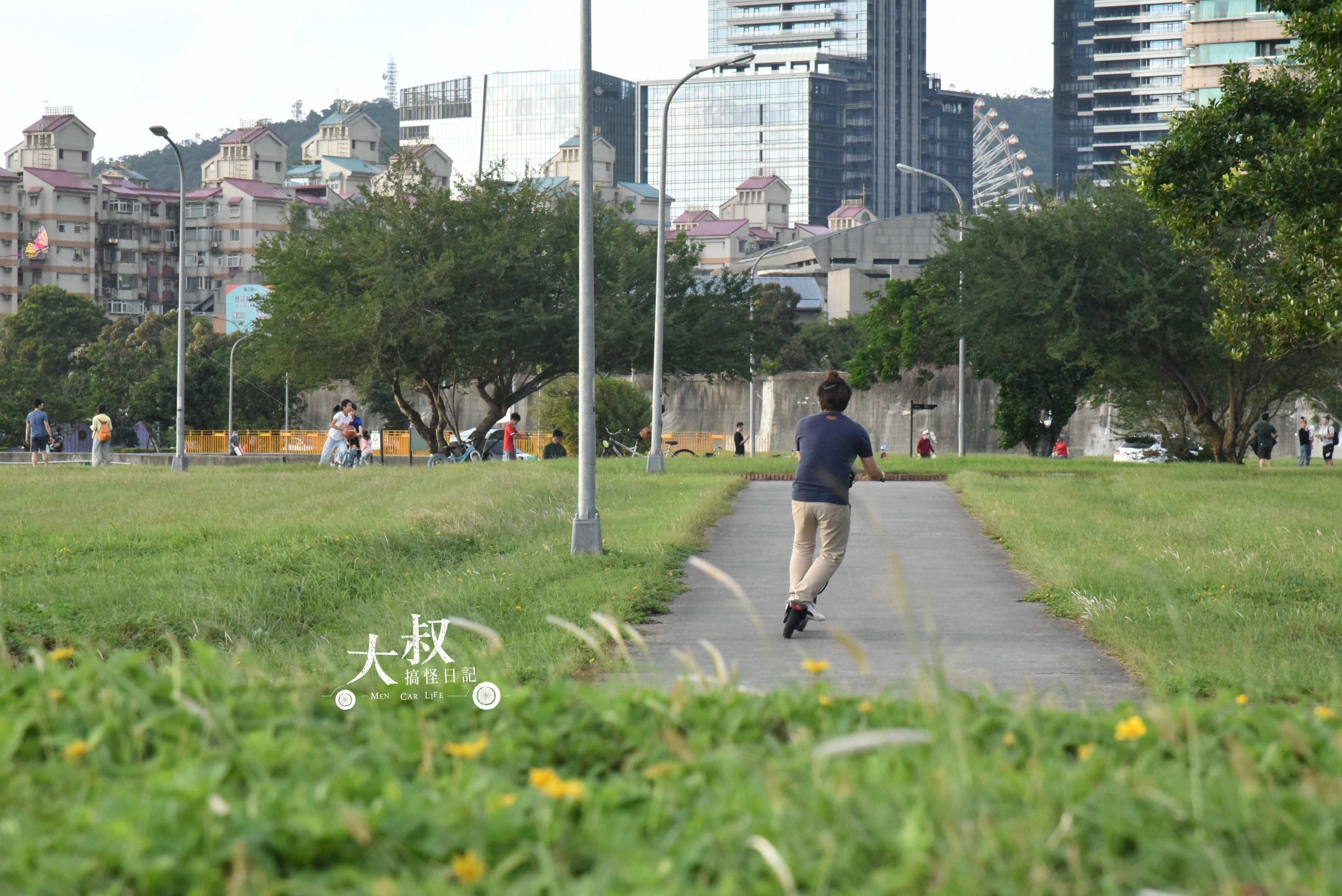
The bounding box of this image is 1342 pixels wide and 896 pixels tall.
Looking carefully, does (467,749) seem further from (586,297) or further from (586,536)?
(586,297)

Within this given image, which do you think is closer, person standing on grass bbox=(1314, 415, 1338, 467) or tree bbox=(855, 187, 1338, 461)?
tree bbox=(855, 187, 1338, 461)

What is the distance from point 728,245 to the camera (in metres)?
168

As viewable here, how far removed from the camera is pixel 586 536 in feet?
48.9

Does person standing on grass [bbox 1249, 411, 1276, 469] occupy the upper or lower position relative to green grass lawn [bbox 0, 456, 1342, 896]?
upper

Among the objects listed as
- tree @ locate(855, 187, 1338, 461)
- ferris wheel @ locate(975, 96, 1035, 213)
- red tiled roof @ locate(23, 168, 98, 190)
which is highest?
ferris wheel @ locate(975, 96, 1035, 213)

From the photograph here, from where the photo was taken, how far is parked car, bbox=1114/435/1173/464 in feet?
179

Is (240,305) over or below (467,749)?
over

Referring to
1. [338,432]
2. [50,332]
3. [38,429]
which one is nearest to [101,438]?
[38,429]

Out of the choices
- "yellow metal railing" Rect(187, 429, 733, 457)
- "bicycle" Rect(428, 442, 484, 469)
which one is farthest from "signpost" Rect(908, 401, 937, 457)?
"bicycle" Rect(428, 442, 484, 469)

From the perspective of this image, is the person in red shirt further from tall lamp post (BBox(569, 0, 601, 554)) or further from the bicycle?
tall lamp post (BBox(569, 0, 601, 554))

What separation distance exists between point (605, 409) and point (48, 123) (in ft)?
348

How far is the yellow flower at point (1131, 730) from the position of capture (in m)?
3.98

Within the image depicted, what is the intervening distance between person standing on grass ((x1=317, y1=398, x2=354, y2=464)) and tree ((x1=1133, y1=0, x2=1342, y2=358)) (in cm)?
2082

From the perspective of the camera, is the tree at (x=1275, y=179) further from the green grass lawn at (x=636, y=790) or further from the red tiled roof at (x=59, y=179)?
the red tiled roof at (x=59, y=179)
